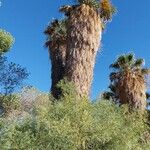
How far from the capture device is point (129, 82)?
34625mm

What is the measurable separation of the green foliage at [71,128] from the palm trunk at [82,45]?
Answer: 2.21m

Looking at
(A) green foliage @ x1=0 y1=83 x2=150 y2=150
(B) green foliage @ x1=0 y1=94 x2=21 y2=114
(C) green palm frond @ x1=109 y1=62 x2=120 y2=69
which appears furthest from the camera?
(C) green palm frond @ x1=109 y1=62 x2=120 y2=69

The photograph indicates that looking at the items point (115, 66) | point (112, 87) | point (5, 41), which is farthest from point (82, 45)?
point (5, 41)

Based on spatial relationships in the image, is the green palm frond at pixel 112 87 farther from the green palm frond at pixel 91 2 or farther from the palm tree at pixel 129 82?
the green palm frond at pixel 91 2

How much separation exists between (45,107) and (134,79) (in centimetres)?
1340

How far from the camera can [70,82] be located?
24688 millimetres

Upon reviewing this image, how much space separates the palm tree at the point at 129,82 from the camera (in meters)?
33.8

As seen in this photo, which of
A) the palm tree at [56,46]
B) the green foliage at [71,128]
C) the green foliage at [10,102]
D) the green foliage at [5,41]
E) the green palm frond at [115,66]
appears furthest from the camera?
the green foliage at [5,41]

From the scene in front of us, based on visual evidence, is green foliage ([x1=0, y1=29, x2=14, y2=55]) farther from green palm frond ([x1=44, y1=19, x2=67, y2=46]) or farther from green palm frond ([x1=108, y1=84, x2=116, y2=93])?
green palm frond ([x1=108, y1=84, x2=116, y2=93])

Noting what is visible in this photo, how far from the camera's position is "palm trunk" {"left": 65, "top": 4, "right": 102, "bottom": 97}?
25812 mm

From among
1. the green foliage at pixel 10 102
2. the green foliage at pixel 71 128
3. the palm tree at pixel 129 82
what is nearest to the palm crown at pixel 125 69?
the palm tree at pixel 129 82

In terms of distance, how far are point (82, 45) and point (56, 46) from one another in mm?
6325

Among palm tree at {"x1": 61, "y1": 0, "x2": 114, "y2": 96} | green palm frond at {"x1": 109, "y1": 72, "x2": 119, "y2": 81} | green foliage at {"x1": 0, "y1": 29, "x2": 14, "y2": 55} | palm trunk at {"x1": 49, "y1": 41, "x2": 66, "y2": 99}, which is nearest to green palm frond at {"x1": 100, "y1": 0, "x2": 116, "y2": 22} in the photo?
palm tree at {"x1": 61, "y1": 0, "x2": 114, "y2": 96}

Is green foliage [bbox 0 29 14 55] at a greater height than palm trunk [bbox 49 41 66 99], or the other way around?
green foliage [bbox 0 29 14 55]
